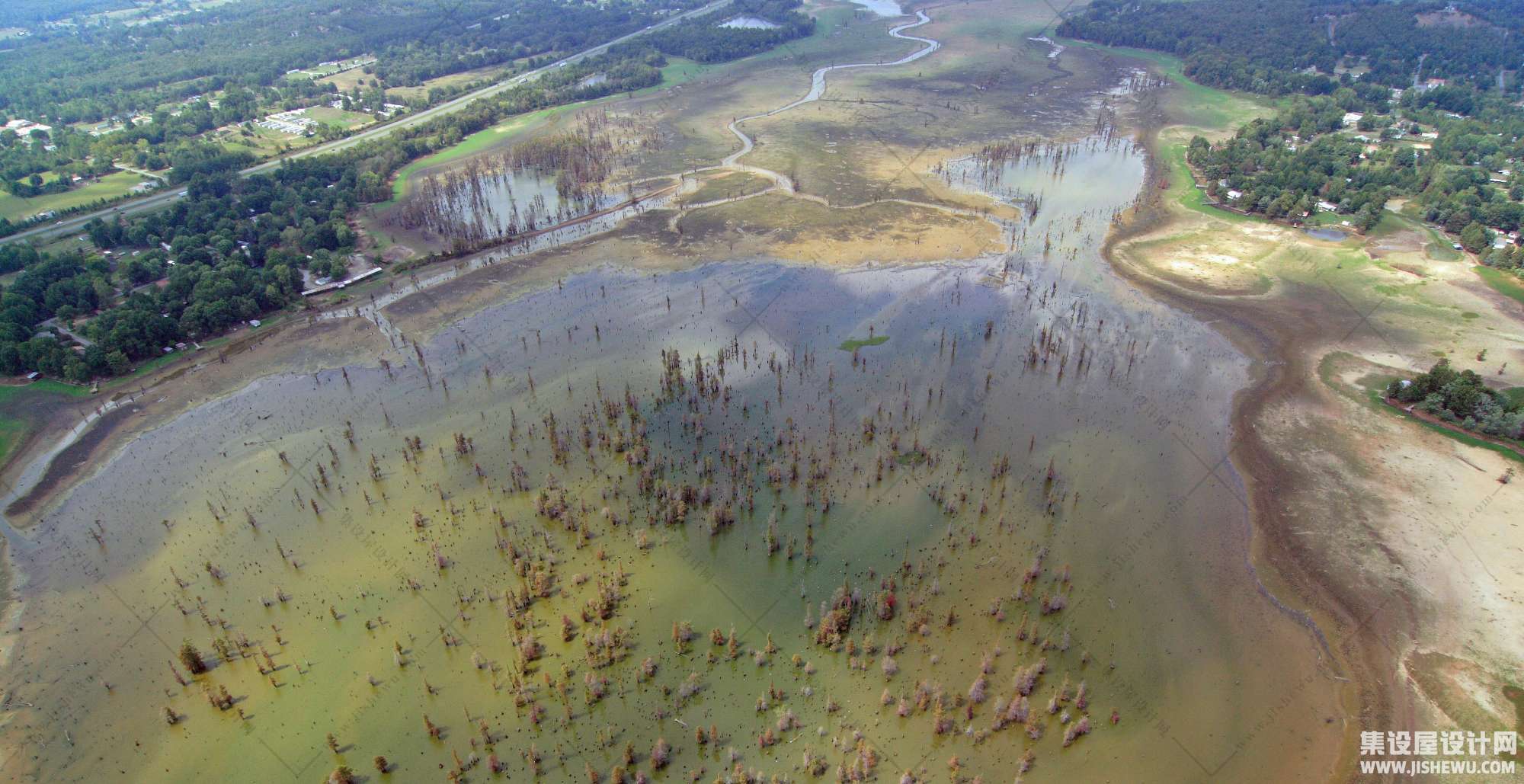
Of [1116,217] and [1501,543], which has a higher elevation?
[1116,217]

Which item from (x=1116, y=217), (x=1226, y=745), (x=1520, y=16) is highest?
(x=1520, y=16)

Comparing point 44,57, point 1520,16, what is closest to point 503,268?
point 44,57

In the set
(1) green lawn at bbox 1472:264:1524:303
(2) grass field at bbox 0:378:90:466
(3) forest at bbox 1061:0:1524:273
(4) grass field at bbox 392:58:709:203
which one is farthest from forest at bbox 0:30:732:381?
(1) green lawn at bbox 1472:264:1524:303

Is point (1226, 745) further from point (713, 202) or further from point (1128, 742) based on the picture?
point (713, 202)

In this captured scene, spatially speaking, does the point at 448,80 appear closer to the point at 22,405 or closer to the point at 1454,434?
the point at 22,405

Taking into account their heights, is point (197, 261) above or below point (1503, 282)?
above

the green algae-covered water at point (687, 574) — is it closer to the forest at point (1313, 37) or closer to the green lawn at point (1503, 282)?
the green lawn at point (1503, 282)

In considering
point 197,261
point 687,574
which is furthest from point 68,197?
point 687,574
